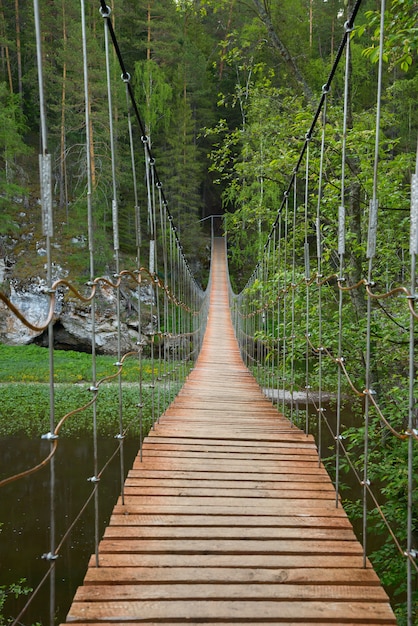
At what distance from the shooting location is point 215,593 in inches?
43.7

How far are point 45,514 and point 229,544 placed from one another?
→ 3142 millimetres

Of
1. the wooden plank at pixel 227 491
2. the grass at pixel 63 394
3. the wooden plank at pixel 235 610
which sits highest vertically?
the wooden plank at pixel 227 491

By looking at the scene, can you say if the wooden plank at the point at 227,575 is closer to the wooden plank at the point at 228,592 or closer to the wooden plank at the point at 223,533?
the wooden plank at the point at 228,592

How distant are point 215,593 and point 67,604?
99.1 inches

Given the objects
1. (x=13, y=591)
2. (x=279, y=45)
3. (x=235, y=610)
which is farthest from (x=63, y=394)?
(x=235, y=610)

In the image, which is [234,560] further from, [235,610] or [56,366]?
[56,366]

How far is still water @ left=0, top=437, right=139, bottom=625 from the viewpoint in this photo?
127 inches

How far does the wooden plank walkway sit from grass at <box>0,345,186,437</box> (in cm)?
289

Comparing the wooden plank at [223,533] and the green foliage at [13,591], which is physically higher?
the wooden plank at [223,533]

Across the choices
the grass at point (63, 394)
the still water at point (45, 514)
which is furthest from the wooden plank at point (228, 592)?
the grass at point (63, 394)

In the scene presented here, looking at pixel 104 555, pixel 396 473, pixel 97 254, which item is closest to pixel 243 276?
pixel 97 254

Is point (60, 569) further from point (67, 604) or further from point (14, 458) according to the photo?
point (14, 458)

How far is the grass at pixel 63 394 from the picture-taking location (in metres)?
5.98

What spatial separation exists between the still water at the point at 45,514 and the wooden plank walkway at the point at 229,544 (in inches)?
53.2
